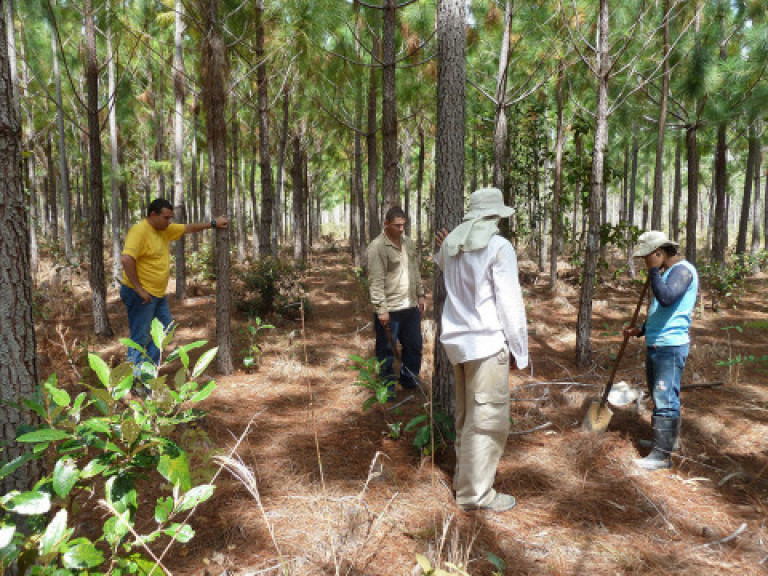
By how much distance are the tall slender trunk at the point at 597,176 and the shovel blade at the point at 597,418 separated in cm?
201

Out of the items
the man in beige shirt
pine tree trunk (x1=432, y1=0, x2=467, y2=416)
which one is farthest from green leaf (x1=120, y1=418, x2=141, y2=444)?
the man in beige shirt

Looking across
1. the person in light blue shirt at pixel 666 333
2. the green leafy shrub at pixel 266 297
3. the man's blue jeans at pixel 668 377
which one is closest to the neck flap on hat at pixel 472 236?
the person in light blue shirt at pixel 666 333

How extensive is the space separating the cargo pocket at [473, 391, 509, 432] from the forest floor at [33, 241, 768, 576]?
48 cm

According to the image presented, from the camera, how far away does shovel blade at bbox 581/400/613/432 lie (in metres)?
3.83

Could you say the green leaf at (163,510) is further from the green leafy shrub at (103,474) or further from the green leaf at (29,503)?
the green leaf at (29,503)

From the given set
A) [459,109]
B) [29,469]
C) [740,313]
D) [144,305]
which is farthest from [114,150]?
[740,313]

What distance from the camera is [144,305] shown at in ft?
13.8

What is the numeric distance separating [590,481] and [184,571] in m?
2.52

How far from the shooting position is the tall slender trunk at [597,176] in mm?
5422

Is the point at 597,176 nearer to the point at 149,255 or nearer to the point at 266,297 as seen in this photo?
the point at 149,255

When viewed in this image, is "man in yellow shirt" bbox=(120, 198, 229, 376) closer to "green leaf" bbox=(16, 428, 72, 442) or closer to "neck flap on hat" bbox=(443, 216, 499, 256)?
"neck flap on hat" bbox=(443, 216, 499, 256)

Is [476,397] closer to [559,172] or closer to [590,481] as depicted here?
[590,481]

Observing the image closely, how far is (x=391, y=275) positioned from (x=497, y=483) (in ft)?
6.63

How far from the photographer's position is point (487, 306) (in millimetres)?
2662
